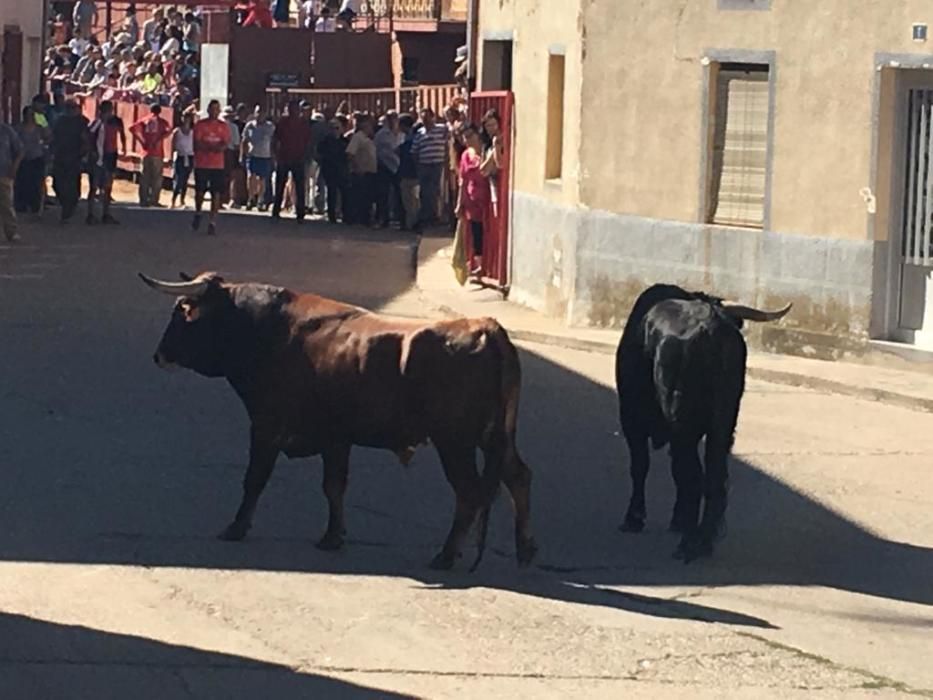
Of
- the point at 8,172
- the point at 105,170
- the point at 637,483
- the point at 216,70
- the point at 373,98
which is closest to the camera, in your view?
the point at 637,483

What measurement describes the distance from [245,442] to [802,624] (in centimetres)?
478

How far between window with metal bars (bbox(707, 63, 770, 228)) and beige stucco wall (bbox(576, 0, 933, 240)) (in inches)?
7.2

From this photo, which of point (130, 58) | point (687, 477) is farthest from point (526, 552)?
point (130, 58)

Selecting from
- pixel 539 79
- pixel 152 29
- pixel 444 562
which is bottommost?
pixel 444 562

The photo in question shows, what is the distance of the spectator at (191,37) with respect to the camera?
46.5 metres

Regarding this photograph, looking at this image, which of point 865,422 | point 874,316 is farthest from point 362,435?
point 874,316

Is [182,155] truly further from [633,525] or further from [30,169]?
[633,525]

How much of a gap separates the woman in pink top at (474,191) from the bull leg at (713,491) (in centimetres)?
1214

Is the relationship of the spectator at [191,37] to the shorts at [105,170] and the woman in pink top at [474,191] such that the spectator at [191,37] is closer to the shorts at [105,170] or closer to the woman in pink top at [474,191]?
the shorts at [105,170]

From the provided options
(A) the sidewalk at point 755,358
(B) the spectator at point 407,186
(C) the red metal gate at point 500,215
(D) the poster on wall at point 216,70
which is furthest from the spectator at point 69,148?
(D) the poster on wall at point 216,70

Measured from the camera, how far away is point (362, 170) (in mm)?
31422

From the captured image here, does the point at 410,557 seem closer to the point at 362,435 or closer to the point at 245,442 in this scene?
the point at 362,435

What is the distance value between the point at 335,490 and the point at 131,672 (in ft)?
7.72

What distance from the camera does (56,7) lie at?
57.5 meters
